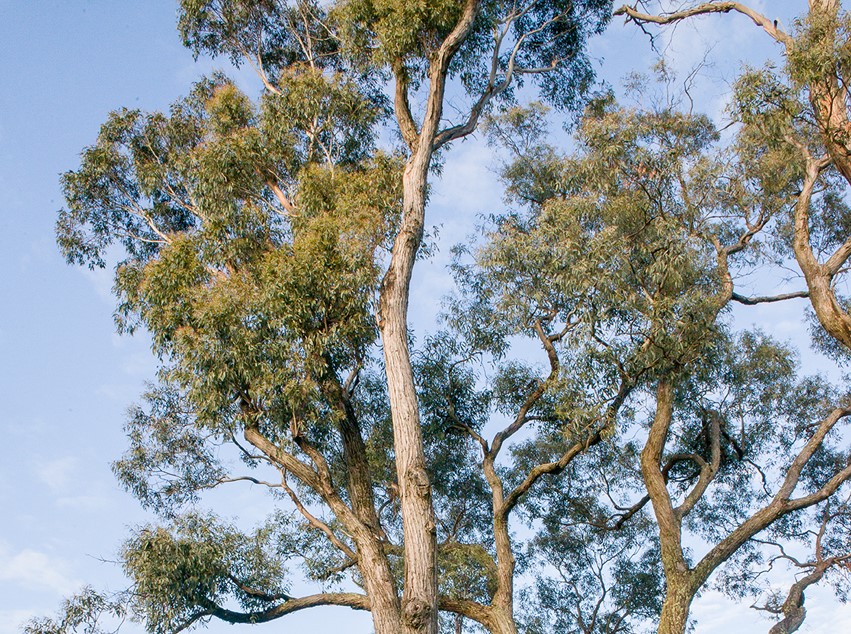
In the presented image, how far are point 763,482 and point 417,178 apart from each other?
28.2 ft

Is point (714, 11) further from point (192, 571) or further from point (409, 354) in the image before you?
point (192, 571)

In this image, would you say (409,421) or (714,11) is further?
(714,11)

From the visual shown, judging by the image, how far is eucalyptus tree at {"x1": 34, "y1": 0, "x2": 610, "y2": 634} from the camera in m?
10.6

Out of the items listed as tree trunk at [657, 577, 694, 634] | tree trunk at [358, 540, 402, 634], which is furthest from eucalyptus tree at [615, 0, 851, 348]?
tree trunk at [358, 540, 402, 634]

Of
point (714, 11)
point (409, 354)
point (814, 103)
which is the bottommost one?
point (409, 354)

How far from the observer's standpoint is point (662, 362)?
454 inches

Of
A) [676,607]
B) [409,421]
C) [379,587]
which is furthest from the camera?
[676,607]

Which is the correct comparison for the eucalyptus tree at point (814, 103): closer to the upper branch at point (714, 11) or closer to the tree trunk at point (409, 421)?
the upper branch at point (714, 11)

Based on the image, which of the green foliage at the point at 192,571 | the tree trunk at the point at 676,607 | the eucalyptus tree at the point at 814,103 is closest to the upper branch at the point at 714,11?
the eucalyptus tree at the point at 814,103

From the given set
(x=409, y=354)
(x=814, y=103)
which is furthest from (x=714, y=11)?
(x=409, y=354)

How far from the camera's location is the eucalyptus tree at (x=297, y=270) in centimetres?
1065

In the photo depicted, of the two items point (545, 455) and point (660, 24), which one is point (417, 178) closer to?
point (660, 24)

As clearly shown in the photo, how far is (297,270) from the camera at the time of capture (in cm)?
1111

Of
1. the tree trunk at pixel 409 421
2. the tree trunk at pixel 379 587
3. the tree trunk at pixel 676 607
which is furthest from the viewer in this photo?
the tree trunk at pixel 676 607
